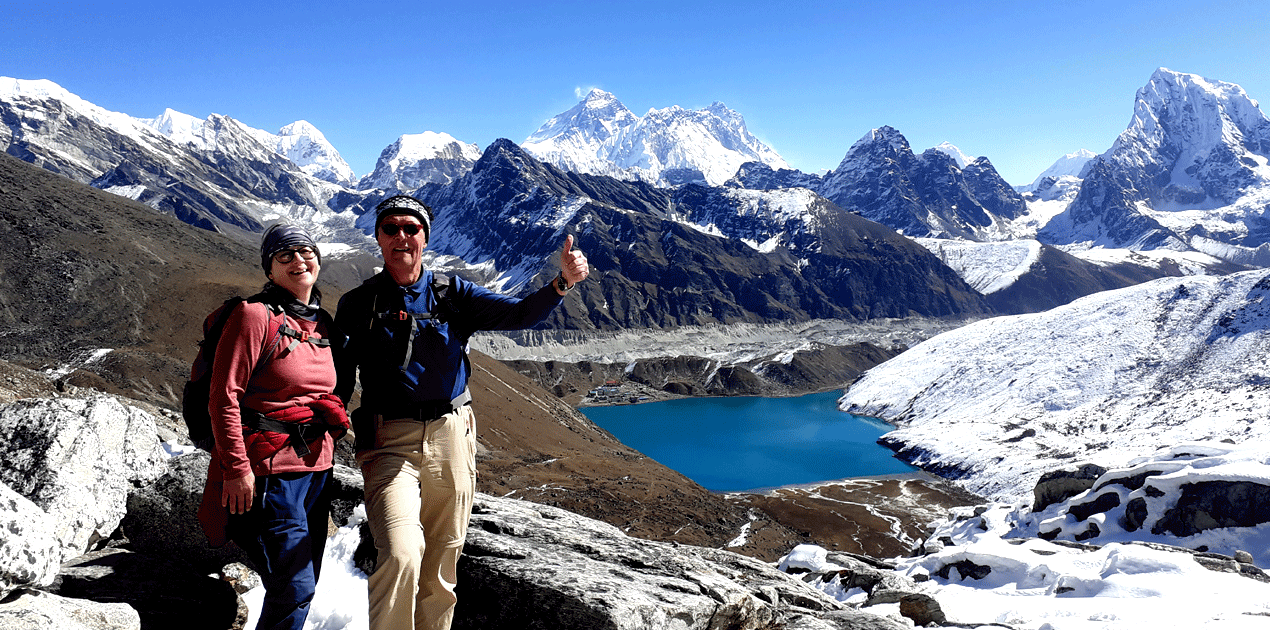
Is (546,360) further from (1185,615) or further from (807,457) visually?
(1185,615)

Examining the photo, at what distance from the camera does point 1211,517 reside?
37219mm

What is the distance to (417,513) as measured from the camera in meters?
4.92

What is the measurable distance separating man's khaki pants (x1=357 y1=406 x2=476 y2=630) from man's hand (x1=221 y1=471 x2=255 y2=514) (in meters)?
0.79

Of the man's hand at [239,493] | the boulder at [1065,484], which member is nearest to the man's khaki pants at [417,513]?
the man's hand at [239,493]

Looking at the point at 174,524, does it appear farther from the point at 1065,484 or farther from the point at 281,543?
the point at 1065,484

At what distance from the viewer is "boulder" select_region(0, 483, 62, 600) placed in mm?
5066

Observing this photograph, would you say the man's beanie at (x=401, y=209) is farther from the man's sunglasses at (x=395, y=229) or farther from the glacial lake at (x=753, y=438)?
the glacial lake at (x=753, y=438)

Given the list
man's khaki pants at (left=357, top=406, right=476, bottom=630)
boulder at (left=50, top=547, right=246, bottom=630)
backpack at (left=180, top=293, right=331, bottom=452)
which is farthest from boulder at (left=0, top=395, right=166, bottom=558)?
man's khaki pants at (left=357, top=406, right=476, bottom=630)

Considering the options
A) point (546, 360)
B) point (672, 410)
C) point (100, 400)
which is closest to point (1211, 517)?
point (100, 400)

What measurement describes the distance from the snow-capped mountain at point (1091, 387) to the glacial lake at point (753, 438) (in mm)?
6249

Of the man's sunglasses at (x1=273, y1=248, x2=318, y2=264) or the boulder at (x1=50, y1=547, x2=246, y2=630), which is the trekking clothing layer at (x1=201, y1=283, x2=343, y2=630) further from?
Answer: the boulder at (x1=50, y1=547, x2=246, y2=630)

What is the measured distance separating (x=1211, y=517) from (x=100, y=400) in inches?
2013

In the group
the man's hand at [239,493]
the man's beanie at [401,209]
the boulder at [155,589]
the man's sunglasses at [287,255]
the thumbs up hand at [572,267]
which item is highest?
the man's beanie at [401,209]

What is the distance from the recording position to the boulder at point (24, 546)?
507 centimetres
